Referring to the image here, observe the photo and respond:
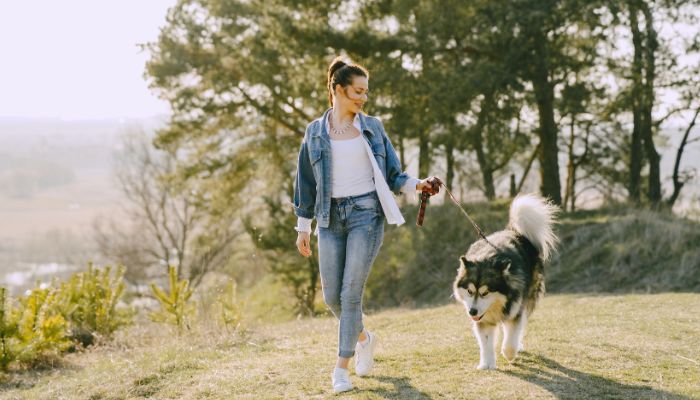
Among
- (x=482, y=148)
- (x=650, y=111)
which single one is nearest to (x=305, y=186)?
(x=650, y=111)

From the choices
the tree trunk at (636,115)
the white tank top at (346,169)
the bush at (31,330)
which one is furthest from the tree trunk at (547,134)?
the white tank top at (346,169)

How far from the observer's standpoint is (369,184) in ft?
13.2

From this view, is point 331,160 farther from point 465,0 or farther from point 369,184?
point 465,0

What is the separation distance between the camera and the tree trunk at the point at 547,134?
46.5 feet

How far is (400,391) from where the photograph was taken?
4.18 m

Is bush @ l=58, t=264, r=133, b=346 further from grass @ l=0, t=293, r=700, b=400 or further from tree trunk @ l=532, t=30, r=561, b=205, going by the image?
tree trunk @ l=532, t=30, r=561, b=205

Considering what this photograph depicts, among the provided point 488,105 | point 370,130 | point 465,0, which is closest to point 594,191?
point 488,105

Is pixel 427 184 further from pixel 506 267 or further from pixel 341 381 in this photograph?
pixel 341 381

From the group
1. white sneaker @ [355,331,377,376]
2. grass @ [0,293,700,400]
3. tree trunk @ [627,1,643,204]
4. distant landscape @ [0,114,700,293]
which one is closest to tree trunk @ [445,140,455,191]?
tree trunk @ [627,1,643,204]

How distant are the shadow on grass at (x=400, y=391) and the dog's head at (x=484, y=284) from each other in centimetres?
67

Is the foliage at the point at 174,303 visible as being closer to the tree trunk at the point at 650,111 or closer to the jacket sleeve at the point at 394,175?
the jacket sleeve at the point at 394,175

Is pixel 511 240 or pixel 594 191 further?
pixel 594 191

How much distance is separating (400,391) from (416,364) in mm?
819

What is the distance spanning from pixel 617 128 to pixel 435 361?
46.7ft
